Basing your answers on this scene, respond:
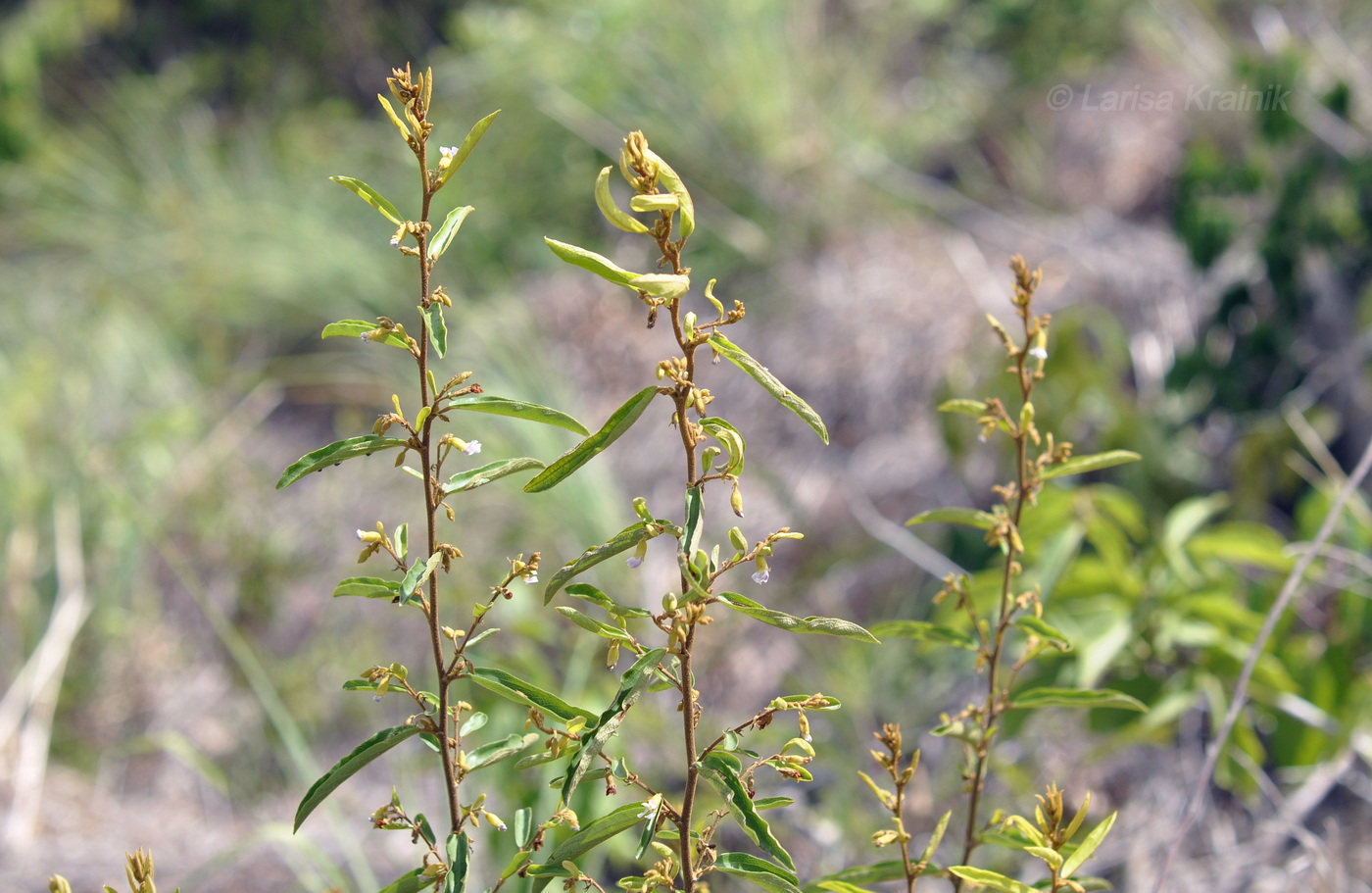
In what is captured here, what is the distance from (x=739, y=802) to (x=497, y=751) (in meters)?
0.12

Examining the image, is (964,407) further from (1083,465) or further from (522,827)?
(522,827)

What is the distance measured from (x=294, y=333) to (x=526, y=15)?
1360 mm

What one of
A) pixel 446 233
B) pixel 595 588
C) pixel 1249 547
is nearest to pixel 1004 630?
pixel 595 588

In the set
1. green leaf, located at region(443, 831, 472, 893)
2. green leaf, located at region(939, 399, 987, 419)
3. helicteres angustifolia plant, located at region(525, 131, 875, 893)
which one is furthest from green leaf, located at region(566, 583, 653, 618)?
green leaf, located at region(939, 399, 987, 419)

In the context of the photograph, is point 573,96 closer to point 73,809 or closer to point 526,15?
point 526,15

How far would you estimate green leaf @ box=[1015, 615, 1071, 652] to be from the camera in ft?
1.72

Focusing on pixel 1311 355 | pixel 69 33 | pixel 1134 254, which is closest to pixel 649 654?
pixel 1311 355

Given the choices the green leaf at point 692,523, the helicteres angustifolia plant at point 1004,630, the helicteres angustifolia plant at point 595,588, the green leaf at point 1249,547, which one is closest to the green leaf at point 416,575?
the helicteres angustifolia plant at point 595,588

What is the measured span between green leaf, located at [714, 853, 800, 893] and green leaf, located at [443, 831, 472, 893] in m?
0.11

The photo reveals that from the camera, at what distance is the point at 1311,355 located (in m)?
1.72

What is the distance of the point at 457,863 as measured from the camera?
1.42ft

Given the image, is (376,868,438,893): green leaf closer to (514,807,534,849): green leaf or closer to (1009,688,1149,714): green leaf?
(514,807,534,849): green leaf

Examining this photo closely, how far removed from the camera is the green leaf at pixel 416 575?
40cm

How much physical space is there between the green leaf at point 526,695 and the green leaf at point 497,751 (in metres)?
0.02
